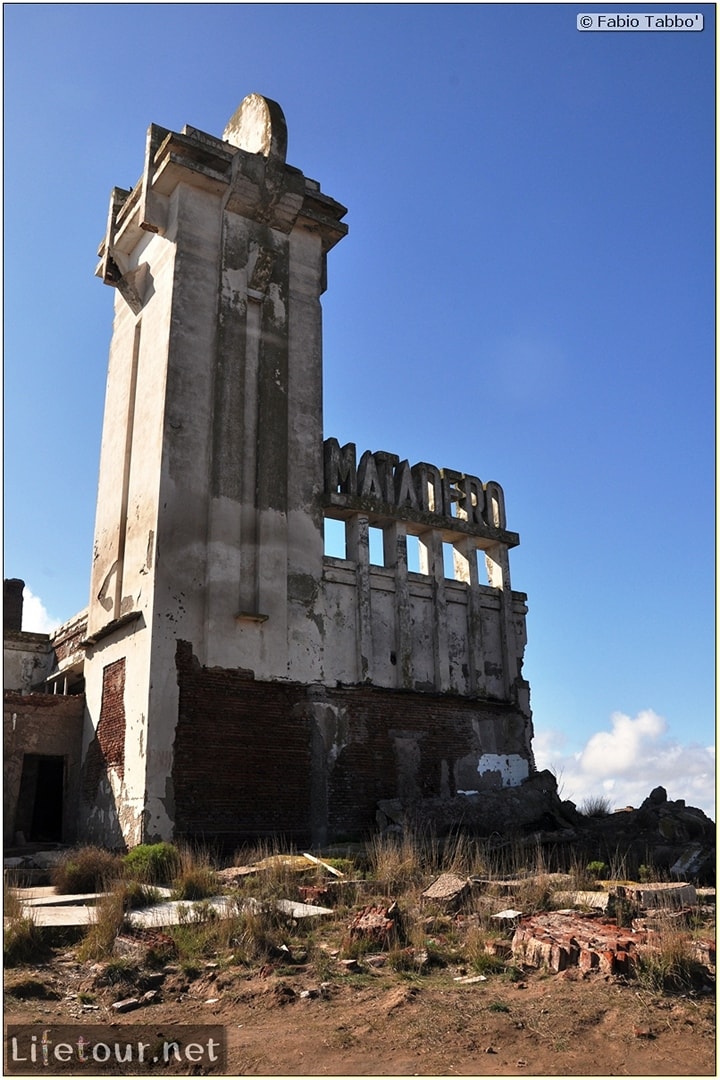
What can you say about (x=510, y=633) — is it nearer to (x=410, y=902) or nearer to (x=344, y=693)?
(x=344, y=693)

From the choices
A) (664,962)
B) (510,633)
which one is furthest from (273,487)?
(664,962)

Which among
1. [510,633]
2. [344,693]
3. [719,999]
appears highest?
[510,633]

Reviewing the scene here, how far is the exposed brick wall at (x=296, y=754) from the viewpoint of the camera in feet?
49.5

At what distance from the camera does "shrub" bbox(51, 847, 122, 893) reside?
36.6ft

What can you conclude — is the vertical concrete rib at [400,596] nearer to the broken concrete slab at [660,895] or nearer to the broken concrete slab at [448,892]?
the broken concrete slab at [448,892]

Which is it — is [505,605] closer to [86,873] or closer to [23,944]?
[86,873]

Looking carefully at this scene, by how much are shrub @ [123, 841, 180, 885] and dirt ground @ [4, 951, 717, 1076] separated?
14.3 feet

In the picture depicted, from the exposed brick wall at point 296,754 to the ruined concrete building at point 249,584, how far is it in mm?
41

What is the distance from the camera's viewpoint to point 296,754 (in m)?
16.3

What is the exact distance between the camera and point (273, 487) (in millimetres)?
17672

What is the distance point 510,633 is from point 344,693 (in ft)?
18.0

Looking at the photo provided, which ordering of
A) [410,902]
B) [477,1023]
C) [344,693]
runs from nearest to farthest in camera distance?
[477,1023], [410,902], [344,693]

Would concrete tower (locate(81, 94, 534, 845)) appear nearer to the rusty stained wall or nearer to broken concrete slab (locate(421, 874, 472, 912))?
the rusty stained wall

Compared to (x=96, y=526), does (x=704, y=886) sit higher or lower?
lower
